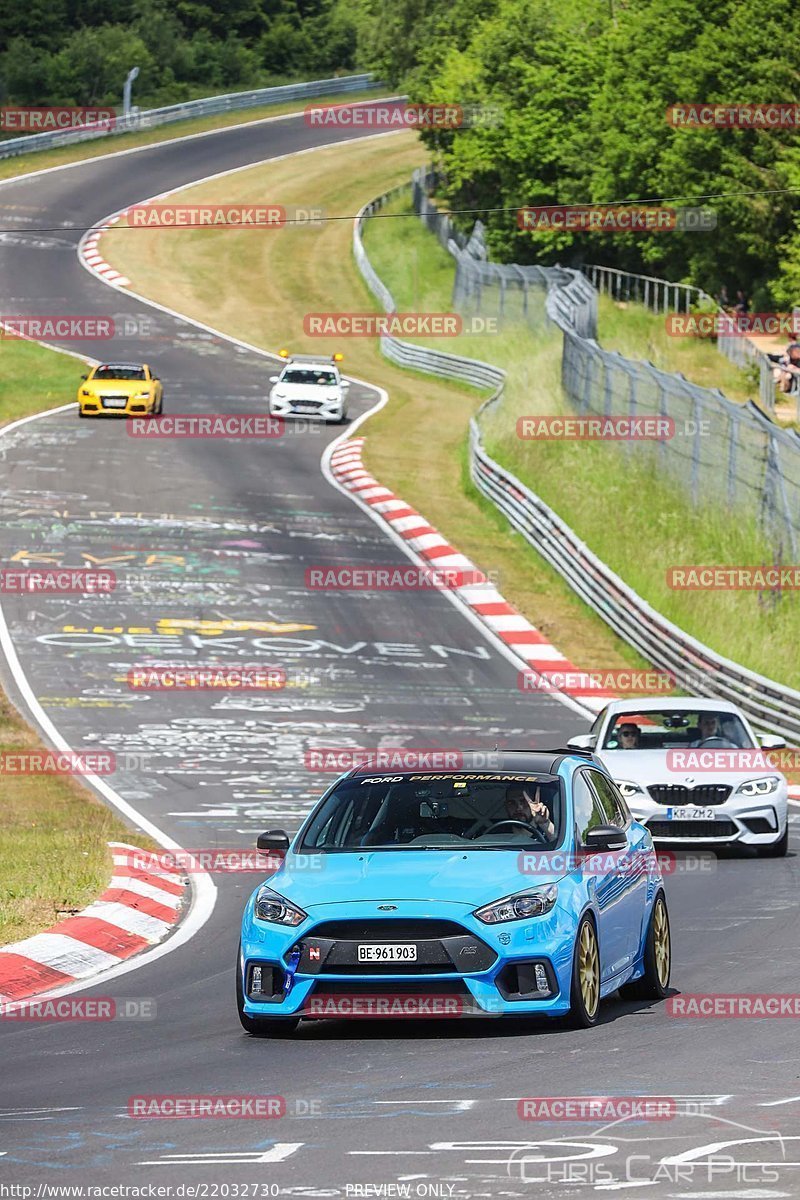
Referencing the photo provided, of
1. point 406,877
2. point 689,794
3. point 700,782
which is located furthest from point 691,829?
point 406,877

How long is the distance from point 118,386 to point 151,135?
47.3 meters

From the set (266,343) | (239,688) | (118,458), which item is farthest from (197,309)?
(239,688)

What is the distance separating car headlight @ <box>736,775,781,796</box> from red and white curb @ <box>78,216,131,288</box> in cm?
5341

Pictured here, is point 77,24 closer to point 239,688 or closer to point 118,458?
point 118,458

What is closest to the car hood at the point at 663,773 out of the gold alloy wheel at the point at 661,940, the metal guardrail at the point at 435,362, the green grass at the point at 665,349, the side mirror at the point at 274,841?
the gold alloy wheel at the point at 661,940

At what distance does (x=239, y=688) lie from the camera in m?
27.0

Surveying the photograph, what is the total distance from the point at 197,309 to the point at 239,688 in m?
42.5

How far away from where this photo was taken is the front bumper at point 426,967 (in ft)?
32.2

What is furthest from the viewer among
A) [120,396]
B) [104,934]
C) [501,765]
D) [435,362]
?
[435,362]

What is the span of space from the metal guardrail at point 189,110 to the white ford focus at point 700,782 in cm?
7168

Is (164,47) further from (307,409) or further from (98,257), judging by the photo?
(307,409)

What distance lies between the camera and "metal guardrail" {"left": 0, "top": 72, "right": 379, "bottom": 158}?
286 feet

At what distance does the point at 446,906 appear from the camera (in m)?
9.88

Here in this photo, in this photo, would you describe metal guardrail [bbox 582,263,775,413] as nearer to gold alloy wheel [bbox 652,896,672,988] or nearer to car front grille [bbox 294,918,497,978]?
gold alloy wheel [bbox 652,896,672,988]
